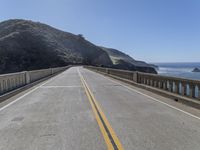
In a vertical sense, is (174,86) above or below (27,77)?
below

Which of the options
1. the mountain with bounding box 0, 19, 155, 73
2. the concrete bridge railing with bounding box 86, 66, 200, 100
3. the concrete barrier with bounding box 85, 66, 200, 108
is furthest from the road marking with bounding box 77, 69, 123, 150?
the mountain with bounding box 0, 19, 155, 73

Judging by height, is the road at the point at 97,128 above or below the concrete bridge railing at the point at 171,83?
below

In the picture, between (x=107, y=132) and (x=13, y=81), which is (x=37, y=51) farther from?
(x=107, y=132)

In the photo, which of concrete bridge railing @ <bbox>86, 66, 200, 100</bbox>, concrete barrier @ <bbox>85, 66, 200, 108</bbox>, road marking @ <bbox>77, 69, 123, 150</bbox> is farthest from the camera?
concrete bridge railing @ <bbox>86, 66, 200, 100</bbox>

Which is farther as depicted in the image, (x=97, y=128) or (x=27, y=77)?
(x=27, y=77)

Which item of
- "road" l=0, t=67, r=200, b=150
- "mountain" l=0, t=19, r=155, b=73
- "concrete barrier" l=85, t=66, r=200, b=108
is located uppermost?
"mountain" l=0, t=19, r=155, b=73

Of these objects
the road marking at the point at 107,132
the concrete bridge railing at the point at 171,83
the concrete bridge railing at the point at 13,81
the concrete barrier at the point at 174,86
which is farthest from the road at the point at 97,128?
the concrete bridge railing at the point at 13,81

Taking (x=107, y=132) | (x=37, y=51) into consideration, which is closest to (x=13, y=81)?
(x=107, y=132)

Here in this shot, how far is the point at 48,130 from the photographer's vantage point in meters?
5.85

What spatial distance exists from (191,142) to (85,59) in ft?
406

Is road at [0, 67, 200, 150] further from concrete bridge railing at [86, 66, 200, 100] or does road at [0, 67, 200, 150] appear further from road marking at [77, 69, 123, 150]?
concrete bridge railing at [86, 66, 200, 100]

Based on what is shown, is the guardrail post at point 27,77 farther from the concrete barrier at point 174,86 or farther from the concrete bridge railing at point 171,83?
the concrete bridge railing at point 171,83

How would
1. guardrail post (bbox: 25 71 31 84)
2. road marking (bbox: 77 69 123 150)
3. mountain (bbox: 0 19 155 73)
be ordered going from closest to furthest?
road marking (bbox: 77 69 123 150), guardrail post (bbox: 25 71 31 84), mountain (bbox: 0 19 155 73)

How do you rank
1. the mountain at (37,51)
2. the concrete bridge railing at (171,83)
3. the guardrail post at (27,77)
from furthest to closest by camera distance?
the mountain at (37,51) → the guardrail post at (27,77) → the concrete bridge railing at (171,83)
